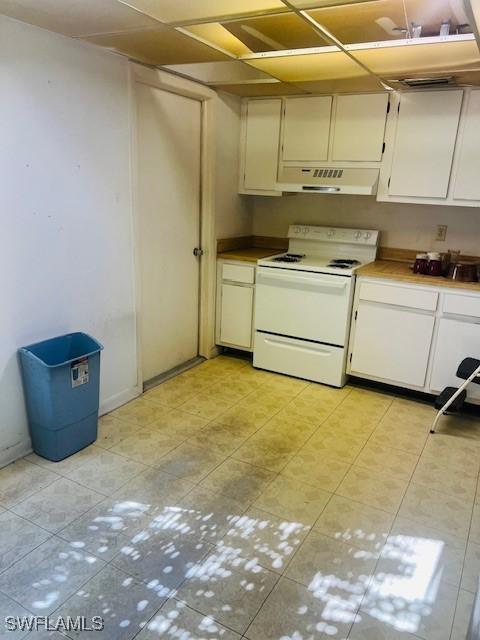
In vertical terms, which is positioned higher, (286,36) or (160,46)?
(286,36)

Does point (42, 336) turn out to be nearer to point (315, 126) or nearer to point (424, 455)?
point (424, 455)

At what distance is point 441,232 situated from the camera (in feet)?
12.0

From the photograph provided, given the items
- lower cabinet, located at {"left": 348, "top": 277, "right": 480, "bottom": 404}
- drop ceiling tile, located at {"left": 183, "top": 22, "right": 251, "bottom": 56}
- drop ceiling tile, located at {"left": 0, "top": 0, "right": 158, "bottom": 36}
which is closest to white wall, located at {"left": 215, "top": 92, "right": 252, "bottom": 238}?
drop ceiling tile, located at {"left": 183, "top": 22, "right": 251, "bottom": 56}

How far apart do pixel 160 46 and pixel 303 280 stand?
1.80 metres

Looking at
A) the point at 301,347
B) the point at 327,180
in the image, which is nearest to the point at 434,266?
the point at 327,180

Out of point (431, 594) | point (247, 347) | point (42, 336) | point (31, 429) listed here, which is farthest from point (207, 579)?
point (247, 347)

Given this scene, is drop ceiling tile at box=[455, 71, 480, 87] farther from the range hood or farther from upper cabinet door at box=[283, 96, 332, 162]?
upper cabinet door at box=[283, 96, 332, 162]

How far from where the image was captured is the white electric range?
11.3 feet

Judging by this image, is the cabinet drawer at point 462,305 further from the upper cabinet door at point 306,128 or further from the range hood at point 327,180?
the upper cabinet door at point 306,128

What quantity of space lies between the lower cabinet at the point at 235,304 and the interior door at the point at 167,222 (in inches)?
9.0

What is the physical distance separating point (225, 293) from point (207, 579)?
8.32 feet

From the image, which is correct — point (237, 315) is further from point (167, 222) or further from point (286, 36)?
point (286, 36)

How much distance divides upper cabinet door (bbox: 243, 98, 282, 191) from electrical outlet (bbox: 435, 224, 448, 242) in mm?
1358

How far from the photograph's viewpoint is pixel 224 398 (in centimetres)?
337
